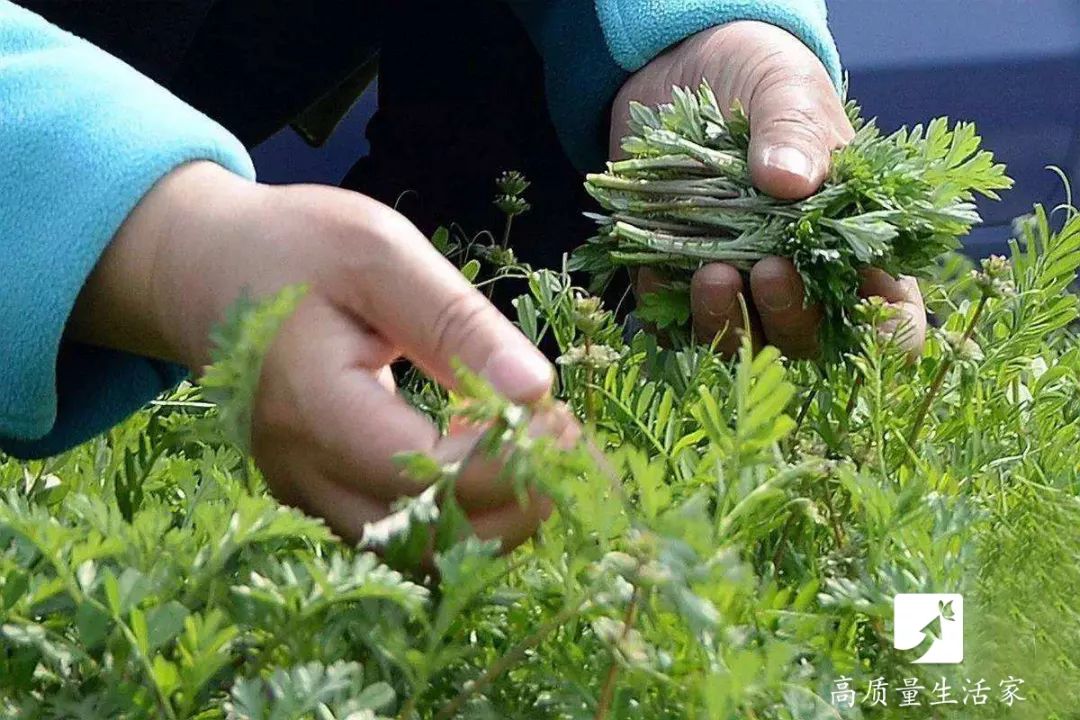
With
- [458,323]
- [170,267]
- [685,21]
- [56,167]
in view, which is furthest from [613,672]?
[685,21]

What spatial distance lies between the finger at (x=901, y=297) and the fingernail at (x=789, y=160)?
8 cm

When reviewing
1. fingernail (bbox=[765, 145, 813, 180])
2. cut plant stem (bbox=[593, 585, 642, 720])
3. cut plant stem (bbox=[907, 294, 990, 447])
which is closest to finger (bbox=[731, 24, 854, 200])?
fingernail (bbox=[765, 145, 813, 180])

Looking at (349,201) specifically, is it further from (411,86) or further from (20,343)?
(411,86)

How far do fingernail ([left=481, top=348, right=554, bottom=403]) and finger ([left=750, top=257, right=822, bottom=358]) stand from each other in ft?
1.46

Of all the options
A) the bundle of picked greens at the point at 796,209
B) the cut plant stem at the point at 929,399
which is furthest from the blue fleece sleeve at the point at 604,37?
the cut plant stem at the point at 929,399

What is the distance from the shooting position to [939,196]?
948 millimetres

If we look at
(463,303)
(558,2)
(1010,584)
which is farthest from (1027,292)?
(558,2)

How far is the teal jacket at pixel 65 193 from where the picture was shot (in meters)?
0.66

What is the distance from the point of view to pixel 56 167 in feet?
2.27

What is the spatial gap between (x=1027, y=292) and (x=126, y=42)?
3.20 feet

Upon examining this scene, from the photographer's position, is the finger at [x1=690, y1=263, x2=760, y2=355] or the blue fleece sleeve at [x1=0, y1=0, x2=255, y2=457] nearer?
the blue fleece sleeve at [x1=0, y1=0, x2=255, y2=457]

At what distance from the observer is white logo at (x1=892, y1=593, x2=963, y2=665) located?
0.56m

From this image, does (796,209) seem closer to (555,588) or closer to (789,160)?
(789,160)

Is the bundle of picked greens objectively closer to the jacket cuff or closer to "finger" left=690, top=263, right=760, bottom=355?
"finger" left=690, top=263, right=760, bottom=355
